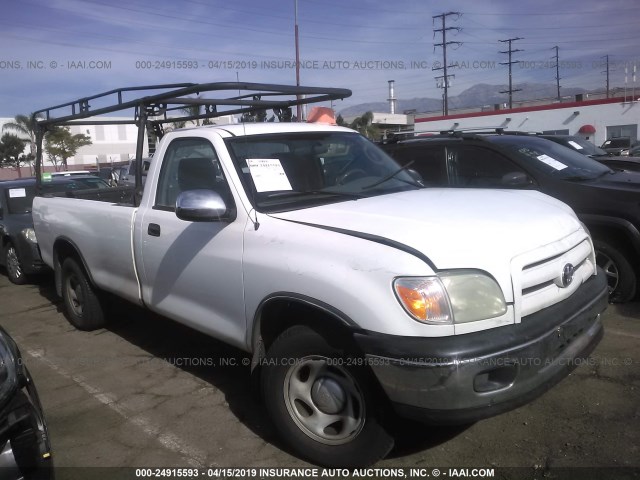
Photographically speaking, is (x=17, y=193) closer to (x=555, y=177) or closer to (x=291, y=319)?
(x=291, y=319)

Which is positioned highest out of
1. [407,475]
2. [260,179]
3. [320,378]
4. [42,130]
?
[42,130]

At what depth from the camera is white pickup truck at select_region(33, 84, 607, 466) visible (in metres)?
2.60

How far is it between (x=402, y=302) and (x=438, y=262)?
0.26 metres

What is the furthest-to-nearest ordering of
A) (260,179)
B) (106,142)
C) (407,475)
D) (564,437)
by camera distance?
(106,142), (260,179), (564,437), (407,475)

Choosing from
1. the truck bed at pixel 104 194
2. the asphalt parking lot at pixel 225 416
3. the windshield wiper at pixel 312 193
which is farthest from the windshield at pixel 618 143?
the windshield wiper at pixel 312 193

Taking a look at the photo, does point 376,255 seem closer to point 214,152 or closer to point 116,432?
point 214,152

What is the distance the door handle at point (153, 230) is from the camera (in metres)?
4.10

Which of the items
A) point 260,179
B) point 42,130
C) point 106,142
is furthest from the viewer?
point 106,142

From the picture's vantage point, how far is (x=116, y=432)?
367 cm

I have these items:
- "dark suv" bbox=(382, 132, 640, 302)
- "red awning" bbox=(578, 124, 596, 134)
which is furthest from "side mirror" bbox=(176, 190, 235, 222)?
"red awning" bbox=(578, 124, 596, 134)

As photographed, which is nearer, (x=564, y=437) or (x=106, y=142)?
(x=564, y=437)

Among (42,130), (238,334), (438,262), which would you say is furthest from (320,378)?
(42,130)

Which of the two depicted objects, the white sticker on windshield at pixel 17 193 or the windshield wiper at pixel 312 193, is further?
the white sticker on windshield at pixel 17 193

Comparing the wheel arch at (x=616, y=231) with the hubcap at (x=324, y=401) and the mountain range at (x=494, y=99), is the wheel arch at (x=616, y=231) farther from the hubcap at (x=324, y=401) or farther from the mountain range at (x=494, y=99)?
the mountain range at (x=494, y=99)
